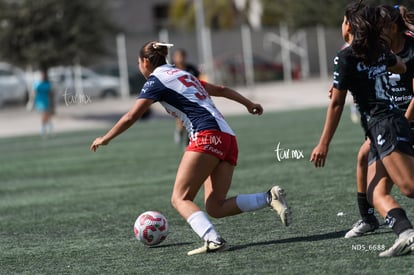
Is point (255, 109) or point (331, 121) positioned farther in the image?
point (255, 109)

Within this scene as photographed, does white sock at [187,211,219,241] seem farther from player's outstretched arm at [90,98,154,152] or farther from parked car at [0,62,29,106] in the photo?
parked car at [0,62,29,106]

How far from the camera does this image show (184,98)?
7457mm

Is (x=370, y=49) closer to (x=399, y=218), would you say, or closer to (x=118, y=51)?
(x=399, y=218)

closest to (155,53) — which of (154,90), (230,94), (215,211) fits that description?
(154,90)

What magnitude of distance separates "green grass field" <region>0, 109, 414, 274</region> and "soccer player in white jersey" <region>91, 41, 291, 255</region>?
0.31 metres

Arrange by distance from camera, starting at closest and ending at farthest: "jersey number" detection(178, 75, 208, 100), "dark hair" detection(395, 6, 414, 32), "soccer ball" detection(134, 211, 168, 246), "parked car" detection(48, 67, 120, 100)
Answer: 1. "dark hair" detection(395, 6, 414, 32)
2. "jersey number" detection(178, 75, 208, 100)
3. "soccer ball" detection(134, 211, 168, 246)
4. "parked car" detection(48, 67, 120, 100)

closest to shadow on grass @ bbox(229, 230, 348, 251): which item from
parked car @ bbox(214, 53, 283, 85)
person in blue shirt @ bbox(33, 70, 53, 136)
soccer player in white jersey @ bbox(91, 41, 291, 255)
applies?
soccer player in white jersey @ bbox(91, 41, 291, 255)

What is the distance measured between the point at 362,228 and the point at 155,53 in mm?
2254

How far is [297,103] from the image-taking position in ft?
126

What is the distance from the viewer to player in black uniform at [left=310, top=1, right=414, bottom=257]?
644 cm

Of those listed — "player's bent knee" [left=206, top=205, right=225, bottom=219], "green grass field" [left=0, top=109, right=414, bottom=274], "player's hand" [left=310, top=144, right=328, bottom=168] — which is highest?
"player's hand" [left=310, top=144, right=328, bottom=168]

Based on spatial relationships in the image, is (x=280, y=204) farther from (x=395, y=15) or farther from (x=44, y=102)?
(x=44, y=102)

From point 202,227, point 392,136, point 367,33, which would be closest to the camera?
point 367,33

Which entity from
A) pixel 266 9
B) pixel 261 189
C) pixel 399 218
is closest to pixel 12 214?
pixel 261 189
